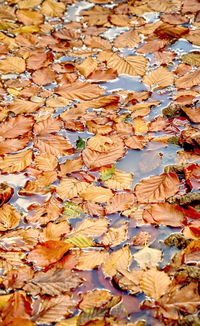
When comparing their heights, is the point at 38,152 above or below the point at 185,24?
below

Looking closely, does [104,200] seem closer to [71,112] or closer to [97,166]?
[97,166]

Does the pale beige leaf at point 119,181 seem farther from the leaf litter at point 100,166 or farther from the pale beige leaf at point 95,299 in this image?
the pale beige leaf at point 95,299

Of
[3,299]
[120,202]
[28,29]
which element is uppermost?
[28,29]

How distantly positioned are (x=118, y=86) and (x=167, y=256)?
1376 mm

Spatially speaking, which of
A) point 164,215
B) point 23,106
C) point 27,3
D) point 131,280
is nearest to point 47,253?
point 131,280

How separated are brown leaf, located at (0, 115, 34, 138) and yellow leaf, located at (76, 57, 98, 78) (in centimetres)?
59

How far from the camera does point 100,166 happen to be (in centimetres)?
235

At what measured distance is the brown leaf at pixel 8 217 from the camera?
2072 millimetres

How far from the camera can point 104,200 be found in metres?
2.16

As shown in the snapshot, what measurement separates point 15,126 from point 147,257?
1199 mm

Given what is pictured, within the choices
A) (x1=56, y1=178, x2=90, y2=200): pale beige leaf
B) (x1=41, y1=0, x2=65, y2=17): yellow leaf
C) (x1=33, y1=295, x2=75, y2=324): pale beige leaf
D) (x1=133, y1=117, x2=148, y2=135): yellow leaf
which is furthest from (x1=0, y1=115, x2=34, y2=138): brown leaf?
(x1=41, y1=0, x2=65, y2=17): yellow leaf

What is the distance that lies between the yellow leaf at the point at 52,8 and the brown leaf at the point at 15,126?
1.42m

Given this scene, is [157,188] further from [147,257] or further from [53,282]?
[53,282]

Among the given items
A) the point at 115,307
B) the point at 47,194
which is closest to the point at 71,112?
the point at 47,194
